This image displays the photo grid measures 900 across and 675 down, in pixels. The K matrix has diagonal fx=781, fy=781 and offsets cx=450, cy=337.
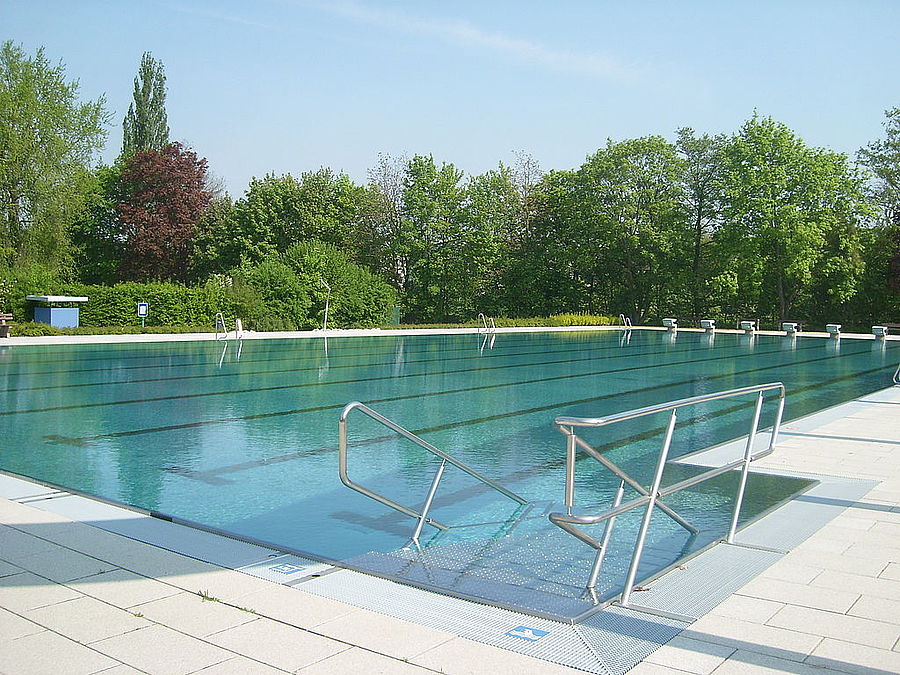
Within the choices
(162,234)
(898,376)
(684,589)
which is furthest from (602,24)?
(162,234)

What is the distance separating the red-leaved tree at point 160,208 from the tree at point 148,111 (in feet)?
16.9

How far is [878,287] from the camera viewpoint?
3528 centimetres

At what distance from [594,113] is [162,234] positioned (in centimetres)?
2166

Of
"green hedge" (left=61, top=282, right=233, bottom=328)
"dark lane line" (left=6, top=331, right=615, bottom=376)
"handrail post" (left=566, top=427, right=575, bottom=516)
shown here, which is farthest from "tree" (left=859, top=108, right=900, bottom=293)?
"handrail post" (left=566, top=427, right=575, bottom=516)

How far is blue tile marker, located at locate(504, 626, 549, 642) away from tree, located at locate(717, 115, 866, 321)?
34877 millimetres

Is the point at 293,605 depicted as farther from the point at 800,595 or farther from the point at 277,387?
the point at 277,387

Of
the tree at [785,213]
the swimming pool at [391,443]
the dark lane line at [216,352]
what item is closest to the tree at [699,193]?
the tree at [785,213]

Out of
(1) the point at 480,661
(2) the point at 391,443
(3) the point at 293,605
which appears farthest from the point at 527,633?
(2) the point at 391,443

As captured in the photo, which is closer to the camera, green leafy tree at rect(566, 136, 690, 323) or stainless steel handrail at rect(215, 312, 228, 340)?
stainless steel handrail at rect(215, 312, 228, 340)

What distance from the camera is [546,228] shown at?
3994 cm

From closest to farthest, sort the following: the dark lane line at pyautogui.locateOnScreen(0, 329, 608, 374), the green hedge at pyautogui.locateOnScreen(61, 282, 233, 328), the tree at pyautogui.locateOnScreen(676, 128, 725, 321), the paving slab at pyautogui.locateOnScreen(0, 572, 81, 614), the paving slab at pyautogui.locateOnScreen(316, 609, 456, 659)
→ the paving slab at pyautogui.locateOnScreen(316, 609, 456, 659) → the paving slab at pyautogui.locateOnScreen(0, 572, 81, 614) → the dark lane line at pyautogui.locateOnScreen(0, 329, 608, 374) → the green hedge at pyautogui.locateOnScreen(61, 282, 233, 328) → the tree at pyautogui.locateOnScreen(676, 128, 725, 321)

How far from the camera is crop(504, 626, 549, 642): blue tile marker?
10.0 feet

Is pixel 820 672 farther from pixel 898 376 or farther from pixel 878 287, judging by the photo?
pixel 878 287

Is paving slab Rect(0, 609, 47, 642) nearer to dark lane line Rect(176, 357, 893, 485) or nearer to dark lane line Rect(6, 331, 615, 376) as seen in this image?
dark lane line Rect(176, 357, 893, 485)
